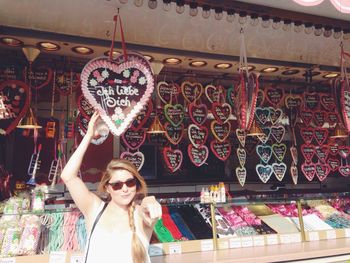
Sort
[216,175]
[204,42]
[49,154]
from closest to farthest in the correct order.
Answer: [204,42], [49,154], [216,175]

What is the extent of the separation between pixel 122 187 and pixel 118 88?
37.8 inches

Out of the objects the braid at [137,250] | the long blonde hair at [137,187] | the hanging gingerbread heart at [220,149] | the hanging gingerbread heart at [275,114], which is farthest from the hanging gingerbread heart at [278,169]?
the braid at [137,250]

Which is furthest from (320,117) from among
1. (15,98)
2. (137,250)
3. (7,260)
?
(7,260)

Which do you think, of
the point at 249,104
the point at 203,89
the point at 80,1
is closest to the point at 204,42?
the point at 203,89

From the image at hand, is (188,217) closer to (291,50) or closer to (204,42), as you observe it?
(204,42)

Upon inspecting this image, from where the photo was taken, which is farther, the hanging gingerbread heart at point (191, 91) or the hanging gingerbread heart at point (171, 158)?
the hanging gingerbread heart at point (171, 158)

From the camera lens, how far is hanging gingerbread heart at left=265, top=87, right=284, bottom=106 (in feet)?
16.2

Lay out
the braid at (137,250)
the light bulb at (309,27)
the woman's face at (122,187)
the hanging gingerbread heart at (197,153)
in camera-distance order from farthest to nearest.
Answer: the hanging gingerbread heart at (197,153)
the light bulb at (309,27)
the woman's face at (122,187)
the braid at (137,250)

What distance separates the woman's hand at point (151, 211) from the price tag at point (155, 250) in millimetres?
600

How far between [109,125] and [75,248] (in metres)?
1.00

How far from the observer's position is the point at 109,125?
2.63 m

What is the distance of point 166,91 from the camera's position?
4.56m

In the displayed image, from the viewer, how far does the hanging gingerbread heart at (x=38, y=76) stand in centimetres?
404

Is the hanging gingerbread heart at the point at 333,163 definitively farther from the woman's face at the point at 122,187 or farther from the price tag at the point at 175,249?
the woman's face at the point at 122,187
